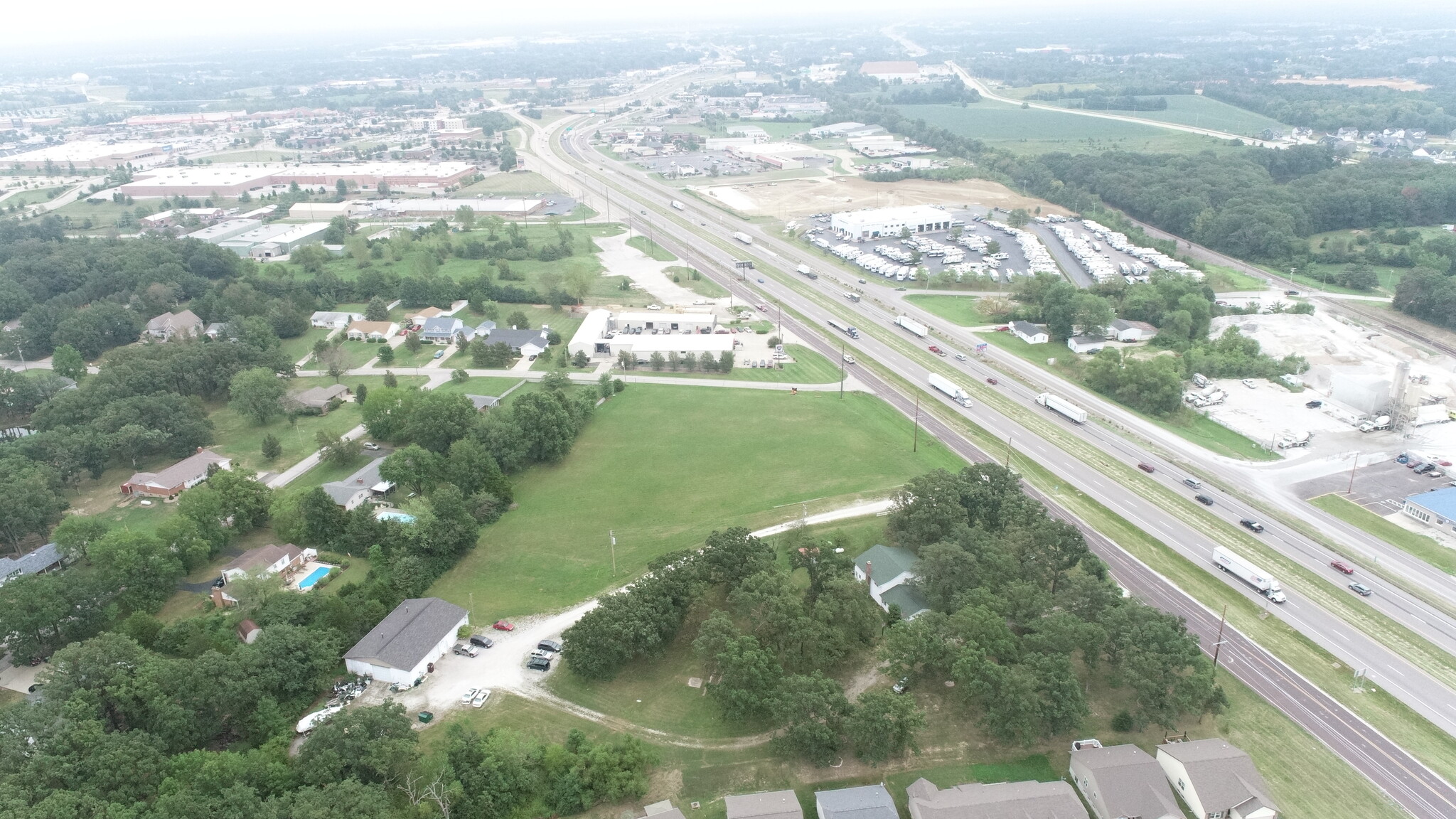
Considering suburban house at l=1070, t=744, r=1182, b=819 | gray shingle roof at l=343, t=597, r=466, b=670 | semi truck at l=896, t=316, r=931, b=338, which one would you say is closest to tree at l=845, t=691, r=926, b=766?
suburban house at l=1070, t=744, r=1182, b=819

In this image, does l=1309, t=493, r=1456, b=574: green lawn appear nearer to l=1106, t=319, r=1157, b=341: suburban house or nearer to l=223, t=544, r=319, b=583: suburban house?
l=1106, t=319, r=1157, b=341: suburban house

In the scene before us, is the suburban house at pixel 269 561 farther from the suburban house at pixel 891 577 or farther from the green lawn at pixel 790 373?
the green lawn at pixel 790 373

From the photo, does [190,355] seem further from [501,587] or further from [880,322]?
[880,322]

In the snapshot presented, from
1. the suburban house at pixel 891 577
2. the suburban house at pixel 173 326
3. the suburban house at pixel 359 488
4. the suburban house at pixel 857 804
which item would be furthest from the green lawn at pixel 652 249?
the suburban house at pixel 857 804

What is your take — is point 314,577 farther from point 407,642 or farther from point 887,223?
point 887,223

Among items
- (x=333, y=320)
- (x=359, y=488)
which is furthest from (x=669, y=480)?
(x=333, y=320)

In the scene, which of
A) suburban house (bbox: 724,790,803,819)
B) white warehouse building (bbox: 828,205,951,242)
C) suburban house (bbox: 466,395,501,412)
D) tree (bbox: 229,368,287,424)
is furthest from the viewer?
white warehouse building (bbox: 828,205,951,242)
